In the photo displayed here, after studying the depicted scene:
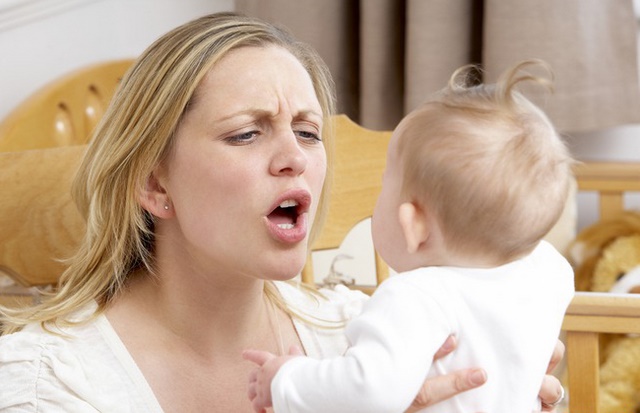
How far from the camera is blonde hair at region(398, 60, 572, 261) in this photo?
0.89 meters

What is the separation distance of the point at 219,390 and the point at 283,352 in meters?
0.10

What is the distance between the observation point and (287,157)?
1.08 metres

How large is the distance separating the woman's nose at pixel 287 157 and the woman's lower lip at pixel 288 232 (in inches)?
2.2

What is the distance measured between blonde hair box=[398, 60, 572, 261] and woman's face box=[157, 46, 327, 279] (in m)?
0.19

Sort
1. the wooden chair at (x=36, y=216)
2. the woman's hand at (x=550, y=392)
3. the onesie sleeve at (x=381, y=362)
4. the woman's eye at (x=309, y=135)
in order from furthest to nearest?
the wooden chair at (x=36, y=216), the woman's eye at (x=309, y=135), the woman's hand at (x=550, y=392), the onesie sleeve at (x=381, y=362)

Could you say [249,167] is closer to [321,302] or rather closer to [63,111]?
[321,302]

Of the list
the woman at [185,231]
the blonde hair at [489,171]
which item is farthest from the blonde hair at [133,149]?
the blonde hair at [489,171]

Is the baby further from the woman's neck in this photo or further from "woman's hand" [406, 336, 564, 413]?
the woman's neck

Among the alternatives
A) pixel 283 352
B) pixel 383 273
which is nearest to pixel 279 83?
pixel 283 352

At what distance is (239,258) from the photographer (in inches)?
42.8

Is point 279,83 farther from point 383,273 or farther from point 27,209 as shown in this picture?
point 383,273

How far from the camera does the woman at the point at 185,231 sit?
42.8 inches

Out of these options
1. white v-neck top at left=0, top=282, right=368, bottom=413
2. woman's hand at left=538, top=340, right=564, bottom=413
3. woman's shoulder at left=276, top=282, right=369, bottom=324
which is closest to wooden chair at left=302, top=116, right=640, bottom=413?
woman's shoulder at left=276, top=282, right=369, bottom=324

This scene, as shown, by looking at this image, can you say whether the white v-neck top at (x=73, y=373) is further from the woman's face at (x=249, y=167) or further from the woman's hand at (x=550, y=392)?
the woman's hand at (x=550, y=392)
